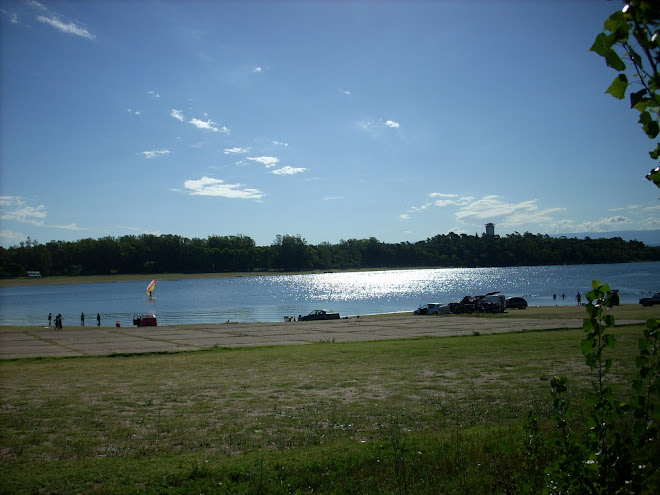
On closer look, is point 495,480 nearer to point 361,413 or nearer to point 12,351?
point 361,413

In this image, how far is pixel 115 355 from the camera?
24.3 m

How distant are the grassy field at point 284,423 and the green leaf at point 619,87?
15.0ft

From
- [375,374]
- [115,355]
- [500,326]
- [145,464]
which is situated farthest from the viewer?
[500,326]

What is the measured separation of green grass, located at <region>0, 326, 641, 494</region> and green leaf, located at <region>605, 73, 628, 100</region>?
4.63 m

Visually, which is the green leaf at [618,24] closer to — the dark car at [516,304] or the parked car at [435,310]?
the parked car at [435,310]

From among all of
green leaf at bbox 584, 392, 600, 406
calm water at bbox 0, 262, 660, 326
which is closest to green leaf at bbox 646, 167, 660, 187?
green leaf at bbox 584, 392, 600, 406

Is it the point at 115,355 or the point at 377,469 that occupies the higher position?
the point at 377,469

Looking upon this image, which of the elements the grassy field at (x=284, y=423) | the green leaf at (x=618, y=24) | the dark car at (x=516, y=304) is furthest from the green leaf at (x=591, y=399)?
the dark car at (x=516, y=304)

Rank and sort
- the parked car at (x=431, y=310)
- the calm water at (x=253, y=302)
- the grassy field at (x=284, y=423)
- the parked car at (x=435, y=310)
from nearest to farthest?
1. the grassy field at (x=284, y=423)
2. the parked car at (x=435, y=310)
3. the parked car at (x=431, y=310)
4. the calm water at (x=253, y=302)

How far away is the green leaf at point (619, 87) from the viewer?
2141mm

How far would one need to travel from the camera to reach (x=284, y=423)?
32.4ft

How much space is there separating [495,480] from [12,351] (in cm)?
2811

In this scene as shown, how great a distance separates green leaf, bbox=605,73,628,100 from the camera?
2.14 meters

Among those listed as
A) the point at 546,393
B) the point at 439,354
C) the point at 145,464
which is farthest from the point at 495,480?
the point at 439,354
